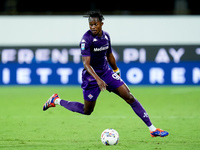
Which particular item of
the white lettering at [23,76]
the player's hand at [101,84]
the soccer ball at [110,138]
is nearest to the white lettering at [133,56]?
the white lettering at [23,76]

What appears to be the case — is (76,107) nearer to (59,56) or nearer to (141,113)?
(141,113)

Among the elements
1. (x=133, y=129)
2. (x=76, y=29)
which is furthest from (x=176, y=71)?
(x=133, y=129)

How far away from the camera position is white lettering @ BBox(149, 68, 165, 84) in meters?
17.0

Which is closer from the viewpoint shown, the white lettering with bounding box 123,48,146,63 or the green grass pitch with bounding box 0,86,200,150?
the green grass pitch with bounding box 0,86,200,150

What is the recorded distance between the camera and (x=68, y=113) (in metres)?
10.8

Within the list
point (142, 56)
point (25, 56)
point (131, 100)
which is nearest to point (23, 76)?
point (25, 56)

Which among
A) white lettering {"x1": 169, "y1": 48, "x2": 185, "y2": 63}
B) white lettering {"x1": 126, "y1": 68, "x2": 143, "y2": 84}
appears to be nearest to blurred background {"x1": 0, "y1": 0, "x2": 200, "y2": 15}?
white lettering {"x1": 169, "y1": 48, "x2": 185, "y2": 63}

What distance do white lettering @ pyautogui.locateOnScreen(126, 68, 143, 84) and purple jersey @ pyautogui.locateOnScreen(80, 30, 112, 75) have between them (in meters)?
9.80

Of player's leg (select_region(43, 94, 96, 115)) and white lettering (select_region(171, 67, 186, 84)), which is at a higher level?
player's leg (select_region(43, 94, 96, 115))

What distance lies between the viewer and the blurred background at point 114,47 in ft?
55.6

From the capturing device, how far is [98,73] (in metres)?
7.08

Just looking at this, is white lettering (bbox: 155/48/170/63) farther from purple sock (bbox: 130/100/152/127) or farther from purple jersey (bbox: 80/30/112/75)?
purple sock (bbox: 130/100/152/127)

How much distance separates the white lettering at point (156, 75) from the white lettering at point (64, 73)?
9.76 ft

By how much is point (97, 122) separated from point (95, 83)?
2.23 m
